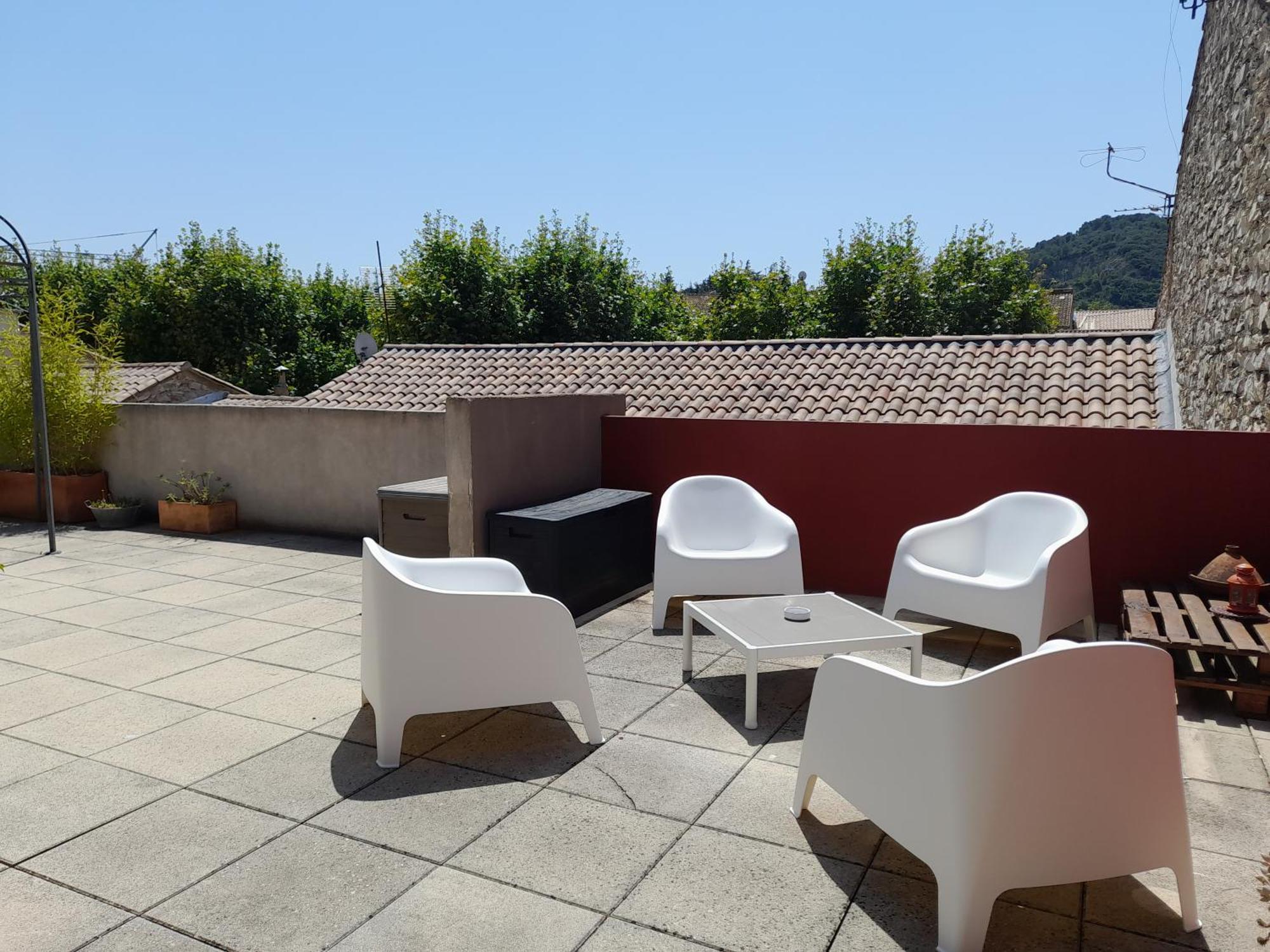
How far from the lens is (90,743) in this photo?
317 centimetres

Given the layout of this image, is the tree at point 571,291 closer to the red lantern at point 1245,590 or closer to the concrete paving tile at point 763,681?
the concrete paving tile at point 763,681

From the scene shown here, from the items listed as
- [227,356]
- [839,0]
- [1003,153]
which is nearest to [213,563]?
[839,0]

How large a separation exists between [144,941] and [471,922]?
76 centimetres

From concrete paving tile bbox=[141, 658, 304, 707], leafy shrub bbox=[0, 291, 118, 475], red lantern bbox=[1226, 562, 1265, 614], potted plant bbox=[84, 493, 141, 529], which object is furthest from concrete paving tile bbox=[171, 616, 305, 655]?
leafy shrub bbox=[0, 291, 118, 475]

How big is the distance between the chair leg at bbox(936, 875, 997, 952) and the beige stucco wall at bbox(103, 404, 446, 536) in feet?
18.5

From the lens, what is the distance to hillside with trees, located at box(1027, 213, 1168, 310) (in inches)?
1364

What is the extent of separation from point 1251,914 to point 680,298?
78.4ft

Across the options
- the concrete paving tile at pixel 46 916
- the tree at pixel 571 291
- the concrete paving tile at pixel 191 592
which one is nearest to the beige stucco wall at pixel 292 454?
the concrete paving tile at pixel 191 592

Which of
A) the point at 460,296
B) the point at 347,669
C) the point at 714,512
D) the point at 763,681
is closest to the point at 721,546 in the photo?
the point at 714,512

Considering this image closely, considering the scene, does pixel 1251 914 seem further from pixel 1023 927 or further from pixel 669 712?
pixel 669 712

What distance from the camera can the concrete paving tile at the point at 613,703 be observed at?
3.42 metres

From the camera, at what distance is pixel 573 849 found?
243 cm

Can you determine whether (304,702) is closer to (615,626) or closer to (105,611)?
(615,626)

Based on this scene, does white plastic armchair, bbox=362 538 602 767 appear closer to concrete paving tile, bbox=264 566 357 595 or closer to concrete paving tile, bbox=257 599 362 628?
concrete paving tile, bbox=257 599 362 628
